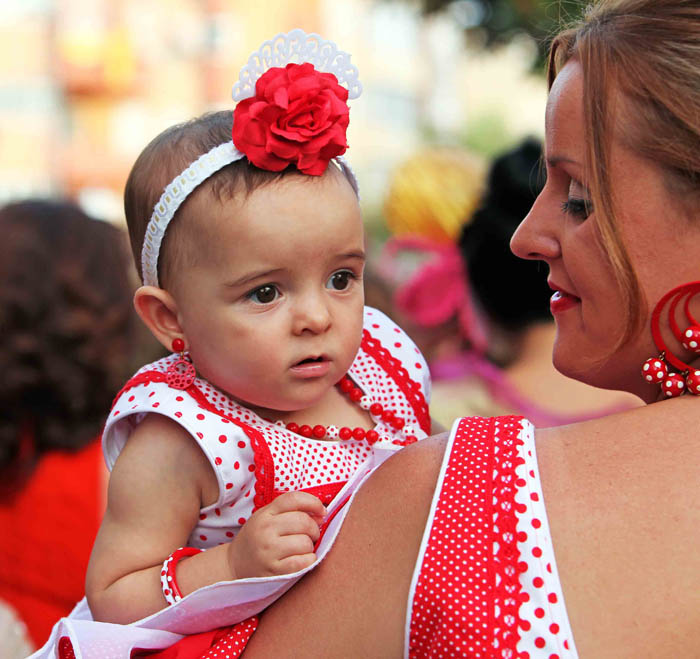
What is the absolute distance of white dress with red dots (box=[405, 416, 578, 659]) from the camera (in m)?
1.40

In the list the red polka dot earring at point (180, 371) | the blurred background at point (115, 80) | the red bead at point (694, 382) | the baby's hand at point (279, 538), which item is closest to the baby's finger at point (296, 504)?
the baby's hand at point (279, 538)

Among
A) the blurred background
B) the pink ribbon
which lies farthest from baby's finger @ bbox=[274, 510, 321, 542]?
the blurred background

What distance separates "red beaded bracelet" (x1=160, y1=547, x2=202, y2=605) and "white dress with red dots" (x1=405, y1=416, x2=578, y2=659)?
498 mm

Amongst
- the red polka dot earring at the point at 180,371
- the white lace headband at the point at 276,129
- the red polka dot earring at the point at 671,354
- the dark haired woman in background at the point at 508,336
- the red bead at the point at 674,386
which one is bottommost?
the dark haired woman in background at the point at 508,336

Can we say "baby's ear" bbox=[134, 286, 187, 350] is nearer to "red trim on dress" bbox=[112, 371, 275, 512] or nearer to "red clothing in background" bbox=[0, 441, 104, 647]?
"red trim on dress" bbox=[112, 371, 275, 512]

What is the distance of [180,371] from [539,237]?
781 mm

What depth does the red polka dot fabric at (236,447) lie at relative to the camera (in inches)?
71.3

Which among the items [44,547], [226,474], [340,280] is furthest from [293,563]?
[44,547]

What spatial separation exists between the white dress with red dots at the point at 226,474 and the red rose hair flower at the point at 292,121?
0.50 metres

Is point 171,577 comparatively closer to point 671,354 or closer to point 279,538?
point 279,538

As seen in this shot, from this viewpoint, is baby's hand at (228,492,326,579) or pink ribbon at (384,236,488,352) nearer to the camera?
baby's hand at (228,492,326,579)

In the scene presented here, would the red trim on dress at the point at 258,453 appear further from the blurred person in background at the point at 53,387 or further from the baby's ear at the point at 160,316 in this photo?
the blurred person in background at the point at 53,387

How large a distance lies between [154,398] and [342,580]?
0.54 meters

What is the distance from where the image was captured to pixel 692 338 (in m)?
1.59
